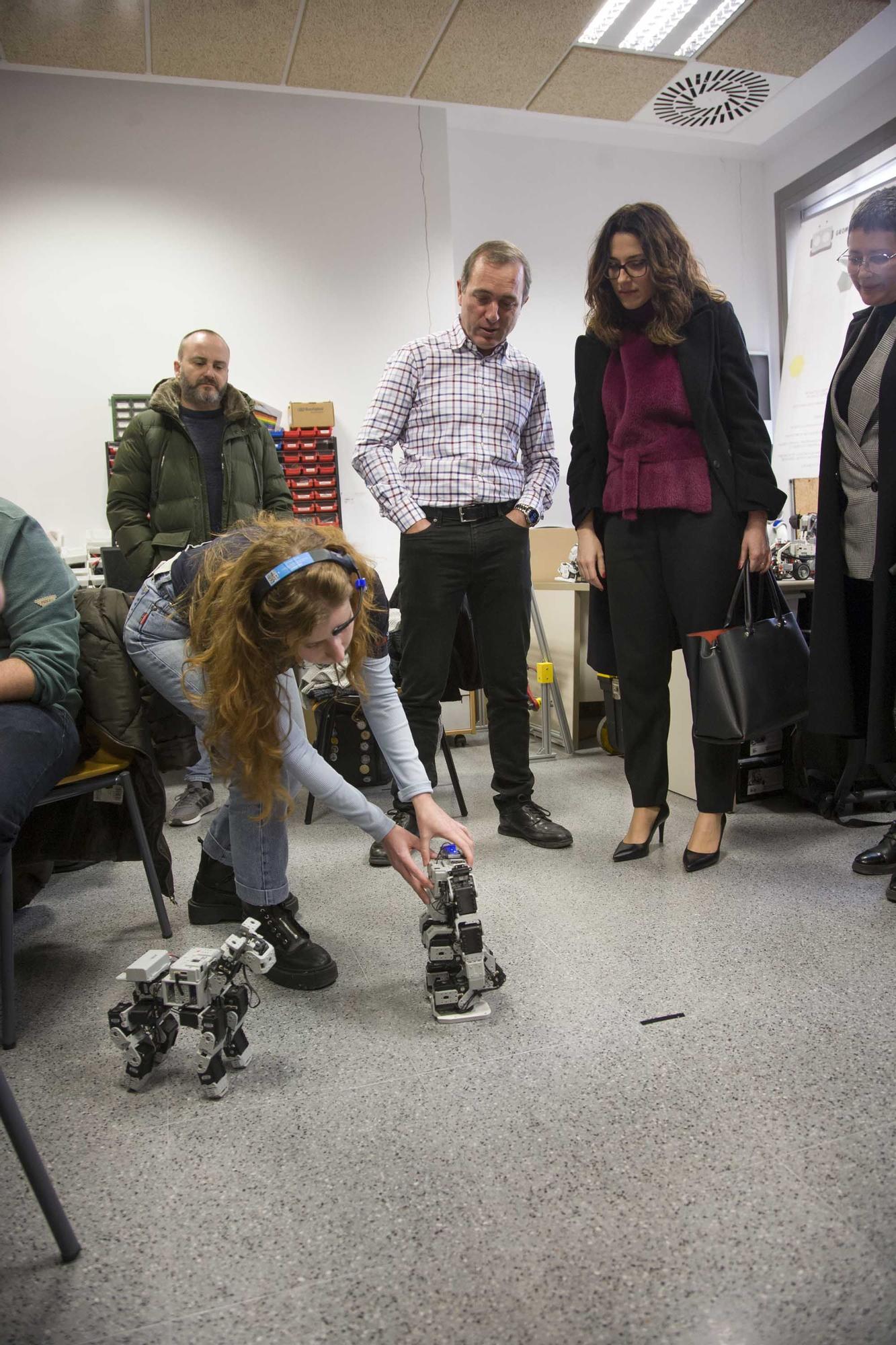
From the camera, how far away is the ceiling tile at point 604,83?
12.9 feet

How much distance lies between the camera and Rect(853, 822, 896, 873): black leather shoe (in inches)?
75.1

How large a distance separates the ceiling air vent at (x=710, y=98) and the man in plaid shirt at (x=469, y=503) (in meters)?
2.95

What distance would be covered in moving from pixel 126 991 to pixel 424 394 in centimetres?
159

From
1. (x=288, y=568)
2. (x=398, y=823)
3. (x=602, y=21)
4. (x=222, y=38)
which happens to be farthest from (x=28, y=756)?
(x=602, y=21)

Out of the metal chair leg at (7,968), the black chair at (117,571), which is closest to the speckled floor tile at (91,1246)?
the metal chair leg at (7,968)

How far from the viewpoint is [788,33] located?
3805 millimetres

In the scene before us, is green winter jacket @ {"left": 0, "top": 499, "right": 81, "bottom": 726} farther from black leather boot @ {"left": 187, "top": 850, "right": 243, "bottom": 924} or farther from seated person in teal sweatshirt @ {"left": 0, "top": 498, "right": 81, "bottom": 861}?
black leather boot @ {"left": 187, "top": 850, "right": 243, "bottom": 924}

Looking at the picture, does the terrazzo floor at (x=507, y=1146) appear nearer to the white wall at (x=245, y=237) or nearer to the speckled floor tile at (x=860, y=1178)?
the speckled floor tile at (x=860, y=1178)

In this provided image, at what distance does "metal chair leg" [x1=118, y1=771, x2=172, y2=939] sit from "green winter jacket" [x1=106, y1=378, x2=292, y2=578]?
1280mm

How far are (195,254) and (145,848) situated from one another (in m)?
3.37

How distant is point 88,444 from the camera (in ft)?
12.8

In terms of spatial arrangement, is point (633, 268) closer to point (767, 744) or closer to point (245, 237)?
point (767, 744)

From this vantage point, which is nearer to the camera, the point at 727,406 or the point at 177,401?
the point at 727,406

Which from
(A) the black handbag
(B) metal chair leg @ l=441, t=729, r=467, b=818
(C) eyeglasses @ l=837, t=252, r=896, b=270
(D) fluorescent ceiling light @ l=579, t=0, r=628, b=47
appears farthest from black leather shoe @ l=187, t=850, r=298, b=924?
(D) fluorescent ceiling light @ l=579, t=0, r=628, b=47
